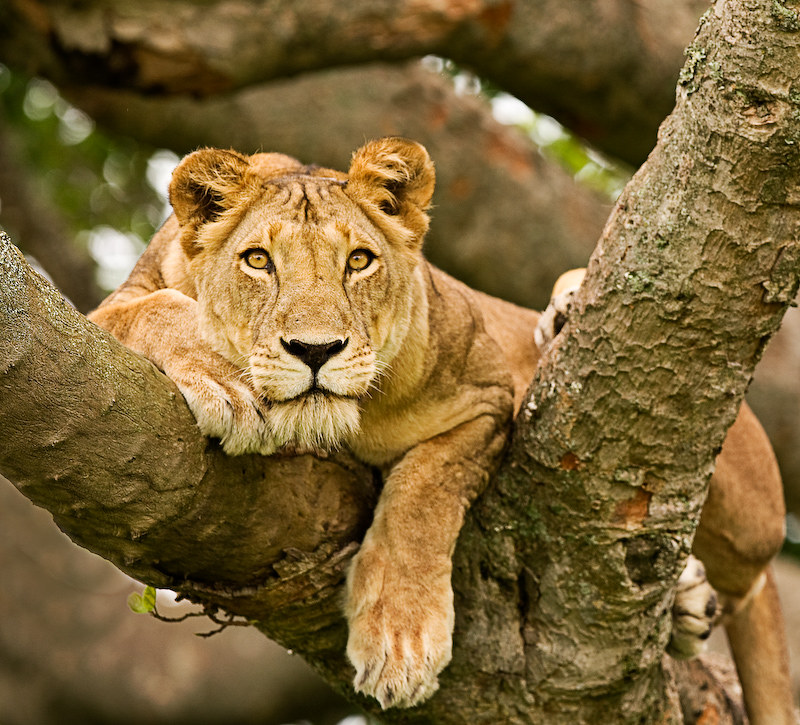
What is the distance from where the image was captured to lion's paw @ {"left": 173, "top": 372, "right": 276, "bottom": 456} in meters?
2.50

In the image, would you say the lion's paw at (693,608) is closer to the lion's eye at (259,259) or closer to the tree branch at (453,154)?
the lion's eye at (259,259)

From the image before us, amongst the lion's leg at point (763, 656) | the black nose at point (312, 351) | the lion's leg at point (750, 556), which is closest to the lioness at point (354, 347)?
the black nose at point (312, 351)

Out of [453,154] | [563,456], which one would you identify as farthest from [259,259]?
[453,154]

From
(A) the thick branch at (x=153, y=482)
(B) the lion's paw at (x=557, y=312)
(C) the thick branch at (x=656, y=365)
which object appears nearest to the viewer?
(A) the thick branch at (x=153, y=482)

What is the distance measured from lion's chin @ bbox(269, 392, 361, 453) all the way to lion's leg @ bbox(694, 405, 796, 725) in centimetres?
174

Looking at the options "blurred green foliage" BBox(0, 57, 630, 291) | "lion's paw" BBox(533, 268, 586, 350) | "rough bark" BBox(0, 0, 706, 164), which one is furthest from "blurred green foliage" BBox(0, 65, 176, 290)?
"lion's paw" BBox(533, 268, 586, 350)

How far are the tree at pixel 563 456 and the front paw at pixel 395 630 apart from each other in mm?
106

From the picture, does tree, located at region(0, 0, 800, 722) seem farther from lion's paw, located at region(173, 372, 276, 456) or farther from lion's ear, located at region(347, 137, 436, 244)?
lion's ear, located at region(347, 137, 436, 244)

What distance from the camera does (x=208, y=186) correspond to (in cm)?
299

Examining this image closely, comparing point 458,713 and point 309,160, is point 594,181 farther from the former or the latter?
point 458,713

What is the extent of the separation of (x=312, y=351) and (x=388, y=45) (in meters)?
3.10

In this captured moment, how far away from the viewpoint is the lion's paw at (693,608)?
11.8 feet

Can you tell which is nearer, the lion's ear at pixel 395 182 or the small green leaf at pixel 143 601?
the small green leaf at pixel 143 601

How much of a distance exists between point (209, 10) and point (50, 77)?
83cm
